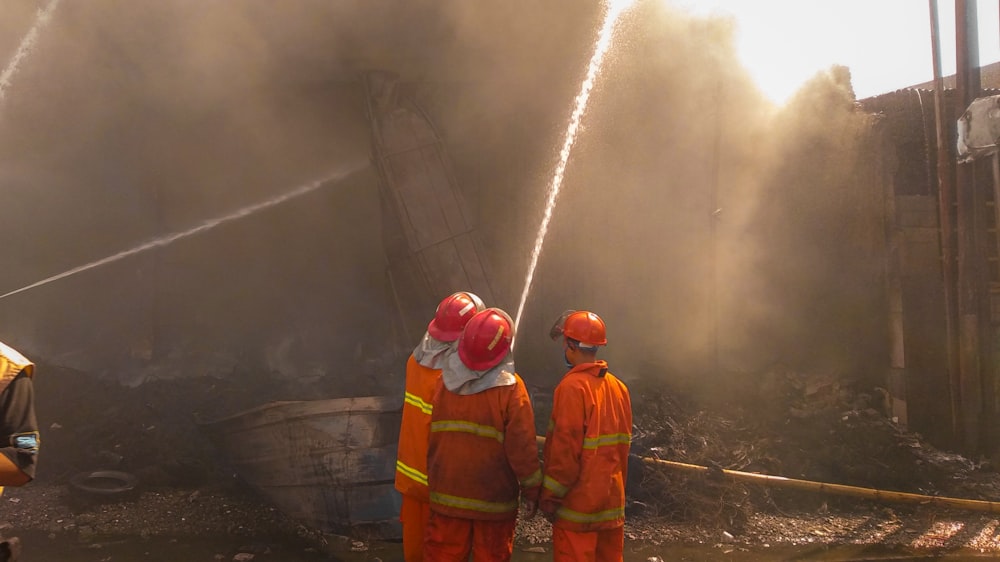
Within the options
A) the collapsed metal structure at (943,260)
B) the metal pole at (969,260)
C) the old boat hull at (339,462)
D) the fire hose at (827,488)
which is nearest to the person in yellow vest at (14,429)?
the old boat hull at (339,462)

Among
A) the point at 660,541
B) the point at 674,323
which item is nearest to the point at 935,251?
the point at 674,323

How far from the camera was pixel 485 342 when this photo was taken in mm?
2756

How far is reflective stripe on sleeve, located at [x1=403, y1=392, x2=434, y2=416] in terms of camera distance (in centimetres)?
299

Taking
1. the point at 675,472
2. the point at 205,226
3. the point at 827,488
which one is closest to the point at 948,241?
the point at 827,488

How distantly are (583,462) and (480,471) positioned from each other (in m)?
0.48

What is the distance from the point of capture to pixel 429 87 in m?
7.38

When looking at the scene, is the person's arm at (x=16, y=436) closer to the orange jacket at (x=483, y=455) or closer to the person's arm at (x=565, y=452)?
the orange jacket at (x=483, y=455)

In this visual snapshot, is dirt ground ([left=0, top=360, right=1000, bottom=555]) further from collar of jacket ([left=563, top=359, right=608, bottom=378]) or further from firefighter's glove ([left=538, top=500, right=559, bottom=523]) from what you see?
collar of jacket ([left=563, top=359, right=608, bottom=378])

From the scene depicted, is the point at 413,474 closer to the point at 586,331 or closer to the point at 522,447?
the point at 522,447

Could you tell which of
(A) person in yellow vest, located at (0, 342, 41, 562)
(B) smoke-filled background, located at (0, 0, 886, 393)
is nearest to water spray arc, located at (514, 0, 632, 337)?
(B) smoke-filled background, located at (0, 0, 886, 393)

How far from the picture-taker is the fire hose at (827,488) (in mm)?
4820

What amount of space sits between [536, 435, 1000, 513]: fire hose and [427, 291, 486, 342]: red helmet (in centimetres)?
212

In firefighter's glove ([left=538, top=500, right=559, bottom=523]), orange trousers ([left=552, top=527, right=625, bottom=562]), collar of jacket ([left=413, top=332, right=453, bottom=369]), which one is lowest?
orange trousers ([left=552, top=527, right=625, bottom=562])

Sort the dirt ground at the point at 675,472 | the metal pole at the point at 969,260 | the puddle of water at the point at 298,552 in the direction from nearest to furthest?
the puddle of water at the point at 298,552 → the dirt ground at the point at 675,472 → the metal pole at the point at 969,260
